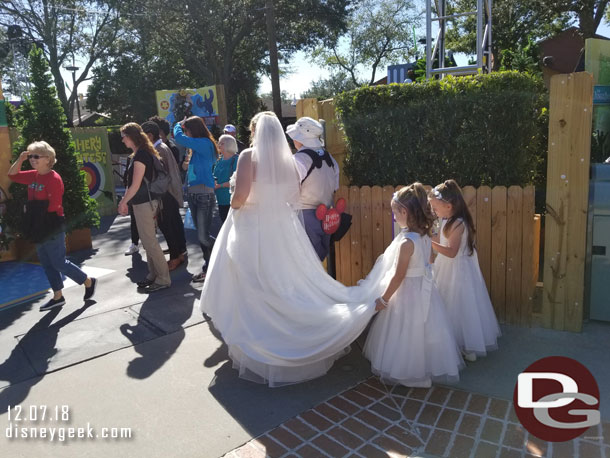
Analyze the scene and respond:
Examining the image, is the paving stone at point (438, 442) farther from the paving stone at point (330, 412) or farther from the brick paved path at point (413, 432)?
the paving stone at point (330, 412)

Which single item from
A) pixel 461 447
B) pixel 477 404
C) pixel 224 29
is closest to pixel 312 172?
pixel 477 404

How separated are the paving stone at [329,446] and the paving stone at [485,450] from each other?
71cm

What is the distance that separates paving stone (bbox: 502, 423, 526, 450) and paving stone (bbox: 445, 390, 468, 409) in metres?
0.32

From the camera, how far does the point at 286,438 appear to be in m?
2.93

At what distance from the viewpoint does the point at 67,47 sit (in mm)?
33656

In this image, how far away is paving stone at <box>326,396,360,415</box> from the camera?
3207 millimetres

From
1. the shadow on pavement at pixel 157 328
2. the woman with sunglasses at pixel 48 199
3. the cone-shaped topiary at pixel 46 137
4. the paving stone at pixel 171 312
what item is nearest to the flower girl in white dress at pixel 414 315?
the shadow on pavement at pixel 157 328

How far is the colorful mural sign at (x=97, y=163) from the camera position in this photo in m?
10.7

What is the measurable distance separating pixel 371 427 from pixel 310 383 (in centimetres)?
66

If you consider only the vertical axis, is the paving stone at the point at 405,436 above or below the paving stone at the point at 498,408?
above

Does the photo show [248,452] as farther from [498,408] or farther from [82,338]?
[82,338]

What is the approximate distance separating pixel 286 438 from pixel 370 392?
29.3 inches

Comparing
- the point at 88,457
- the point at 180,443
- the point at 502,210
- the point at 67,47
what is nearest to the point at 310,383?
the point at 180,443

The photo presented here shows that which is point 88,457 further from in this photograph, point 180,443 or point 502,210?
point 502,210
